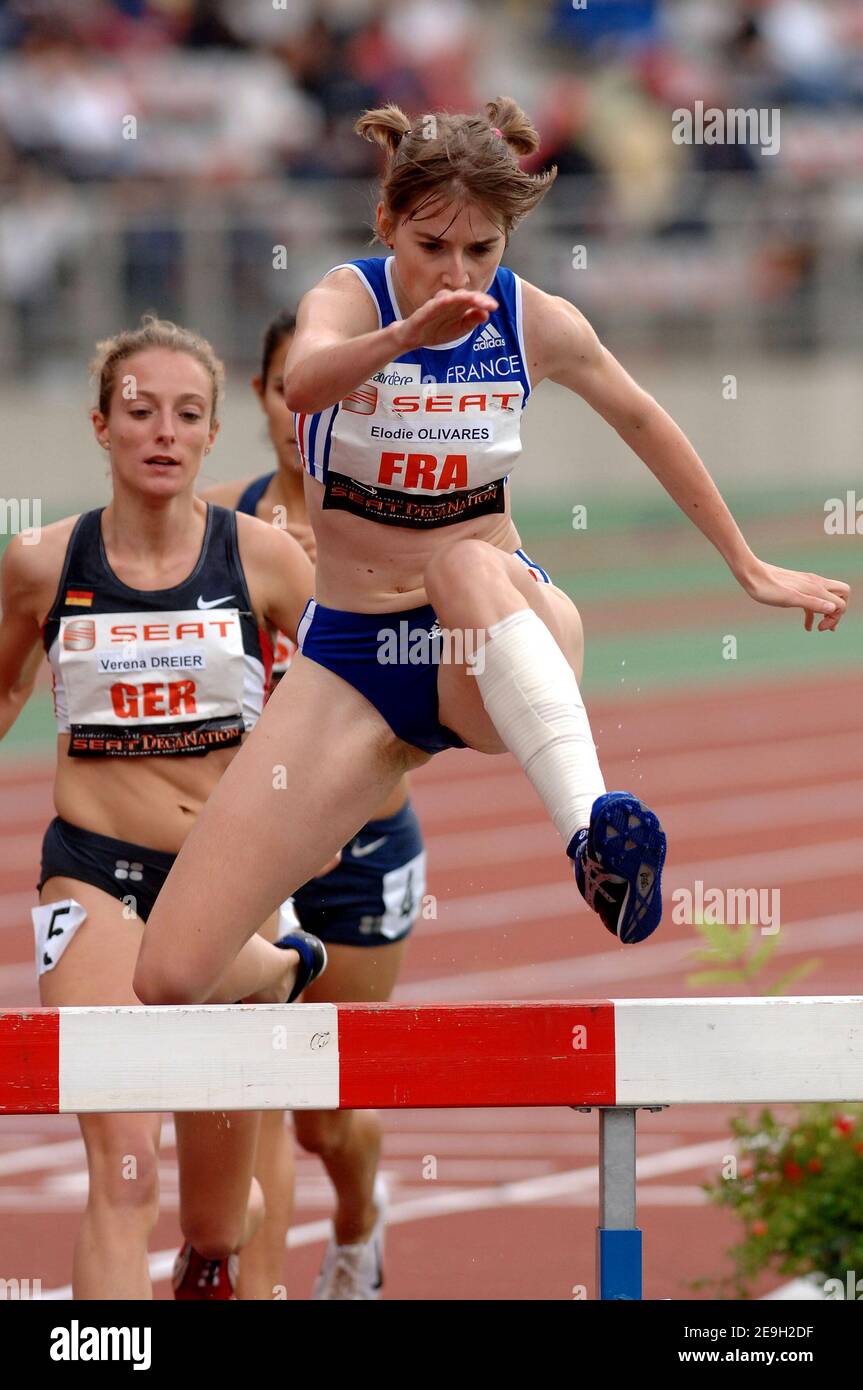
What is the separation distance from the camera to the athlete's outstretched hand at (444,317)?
3002 millimetres

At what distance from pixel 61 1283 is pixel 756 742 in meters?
8.64

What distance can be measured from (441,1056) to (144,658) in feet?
4.52

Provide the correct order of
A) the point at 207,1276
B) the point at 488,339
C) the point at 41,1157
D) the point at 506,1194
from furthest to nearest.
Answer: the point at 41,1157 < the point at 506,1194 < the point at 207,1276 < the point at 488,339

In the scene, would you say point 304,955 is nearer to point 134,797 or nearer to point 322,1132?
point 134,797

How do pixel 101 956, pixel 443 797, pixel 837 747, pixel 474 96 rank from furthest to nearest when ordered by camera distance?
pixel 474 96 → pixel 837 747 → pixel 443 797 → pixel 101 956

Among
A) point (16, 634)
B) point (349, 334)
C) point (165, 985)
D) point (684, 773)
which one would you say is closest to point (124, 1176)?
point (165, 985)

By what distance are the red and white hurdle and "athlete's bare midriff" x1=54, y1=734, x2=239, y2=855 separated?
3.70 ft

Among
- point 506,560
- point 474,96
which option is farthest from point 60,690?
point 474,96

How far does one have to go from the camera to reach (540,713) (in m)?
3.36

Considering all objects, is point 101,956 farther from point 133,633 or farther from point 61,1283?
point 61,1283

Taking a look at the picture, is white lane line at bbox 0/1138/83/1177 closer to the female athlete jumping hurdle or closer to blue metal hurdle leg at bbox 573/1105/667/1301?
the female athlete jumping hurdle

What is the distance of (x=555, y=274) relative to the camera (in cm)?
1730

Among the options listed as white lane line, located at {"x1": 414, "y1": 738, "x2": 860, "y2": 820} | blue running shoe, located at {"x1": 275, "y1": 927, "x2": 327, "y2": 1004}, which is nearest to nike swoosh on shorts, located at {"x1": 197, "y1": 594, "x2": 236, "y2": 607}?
blue running shoe, located at {"x1": 275, "y1": 927, "x2": 327, "y2": 1004}

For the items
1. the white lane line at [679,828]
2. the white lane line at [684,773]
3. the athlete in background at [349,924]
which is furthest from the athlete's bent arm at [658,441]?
the white lane line at [684,773]
